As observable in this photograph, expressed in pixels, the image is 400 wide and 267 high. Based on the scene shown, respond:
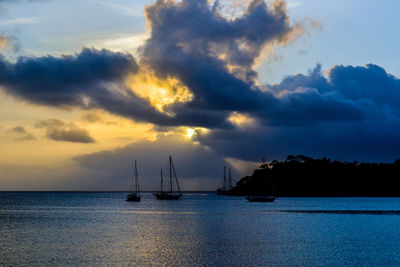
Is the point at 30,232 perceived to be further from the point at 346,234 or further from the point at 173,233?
the point at 346,234

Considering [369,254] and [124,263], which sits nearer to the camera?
[124,263]

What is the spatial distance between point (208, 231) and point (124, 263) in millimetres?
33610

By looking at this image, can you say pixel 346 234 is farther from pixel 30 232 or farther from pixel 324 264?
pixel 30 232

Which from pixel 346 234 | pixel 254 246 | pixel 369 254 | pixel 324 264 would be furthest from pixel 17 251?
pixel 346 234

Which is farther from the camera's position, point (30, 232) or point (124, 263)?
point (30, 232)

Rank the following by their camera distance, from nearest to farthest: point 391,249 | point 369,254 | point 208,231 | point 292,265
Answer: point 292,265, point 369,254, point 391,249, point 208,231

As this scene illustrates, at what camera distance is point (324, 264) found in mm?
46656

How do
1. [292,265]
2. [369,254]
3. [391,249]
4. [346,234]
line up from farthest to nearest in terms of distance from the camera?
[346,234], [391,249], [369,254], [292,265]

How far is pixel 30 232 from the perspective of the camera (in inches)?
2938

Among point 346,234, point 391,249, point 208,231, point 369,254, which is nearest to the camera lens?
point 369,254

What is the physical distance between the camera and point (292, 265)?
45.9 meters

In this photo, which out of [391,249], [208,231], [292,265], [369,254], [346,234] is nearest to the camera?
[292,265]

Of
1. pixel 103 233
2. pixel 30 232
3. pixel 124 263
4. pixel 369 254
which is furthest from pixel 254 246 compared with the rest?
pixel 30 232

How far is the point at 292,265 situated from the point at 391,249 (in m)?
16.7
